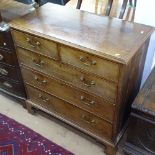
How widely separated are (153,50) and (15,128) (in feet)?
3.75

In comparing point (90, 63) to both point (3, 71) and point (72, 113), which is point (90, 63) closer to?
point (72, 113)

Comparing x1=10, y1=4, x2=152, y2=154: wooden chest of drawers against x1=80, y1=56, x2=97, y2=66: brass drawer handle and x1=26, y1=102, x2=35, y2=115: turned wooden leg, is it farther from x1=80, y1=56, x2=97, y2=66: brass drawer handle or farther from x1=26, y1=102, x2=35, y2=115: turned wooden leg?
x1=26, y1=102, x2=35, y2=115: turned wooden leg

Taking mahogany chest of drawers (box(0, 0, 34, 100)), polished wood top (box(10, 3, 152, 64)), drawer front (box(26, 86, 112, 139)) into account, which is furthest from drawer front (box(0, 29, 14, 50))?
drawer front (box(26, 86, 112, 139))

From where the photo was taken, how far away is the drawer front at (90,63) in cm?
107

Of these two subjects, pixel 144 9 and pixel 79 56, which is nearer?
pixel 79 56

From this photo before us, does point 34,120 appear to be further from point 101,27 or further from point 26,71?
point 101,27

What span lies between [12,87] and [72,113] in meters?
0.58

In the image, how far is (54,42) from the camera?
119 cm

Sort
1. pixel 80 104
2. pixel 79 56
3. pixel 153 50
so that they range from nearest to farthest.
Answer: pixel 79 56
pixel 80 104
pixel 153 50

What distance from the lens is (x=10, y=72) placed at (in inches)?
65.3

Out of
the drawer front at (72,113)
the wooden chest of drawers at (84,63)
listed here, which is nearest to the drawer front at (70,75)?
the wooden chest of drawers at (84,63)

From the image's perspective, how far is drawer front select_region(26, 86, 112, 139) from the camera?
4.49 feet

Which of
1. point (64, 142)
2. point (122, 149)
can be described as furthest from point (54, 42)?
point (122, 149)

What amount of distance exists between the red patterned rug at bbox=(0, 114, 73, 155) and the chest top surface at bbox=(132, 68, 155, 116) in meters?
0.62
